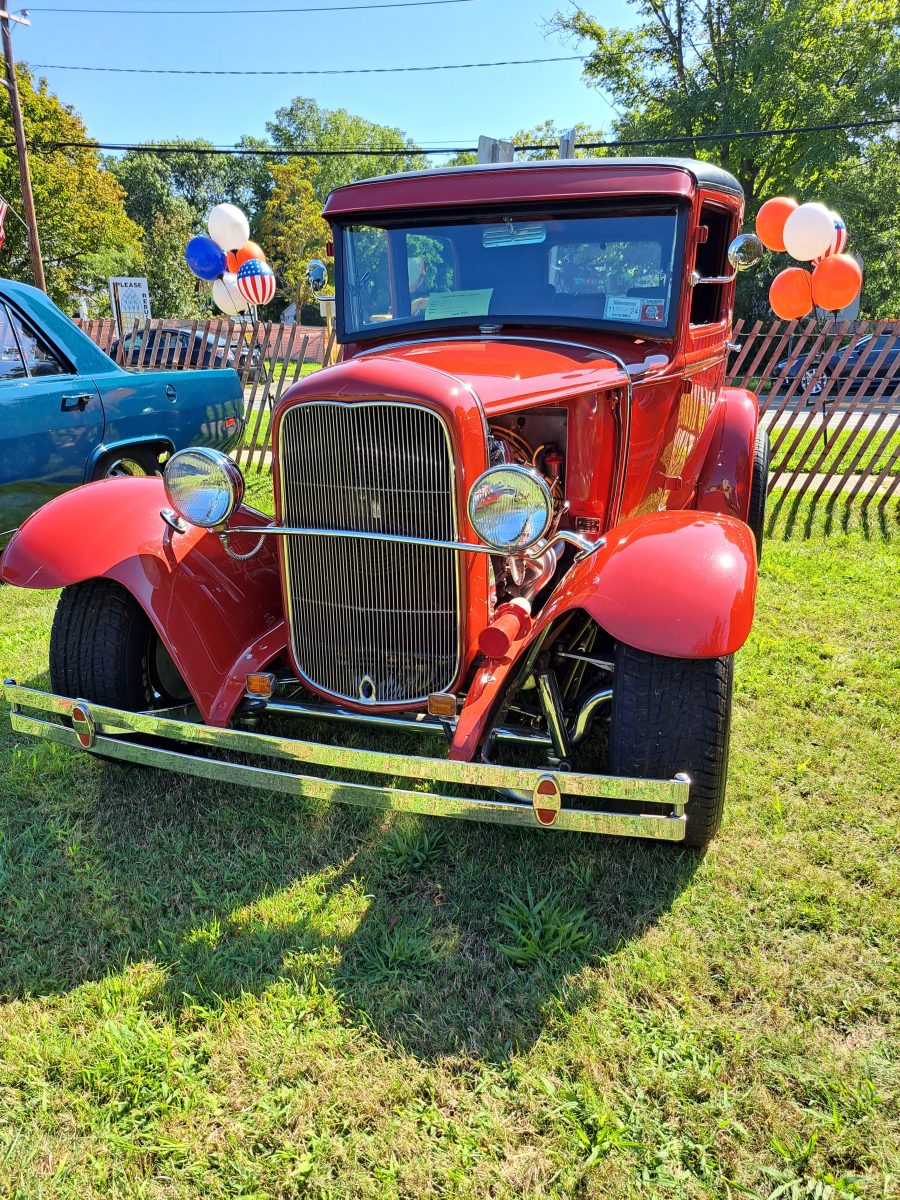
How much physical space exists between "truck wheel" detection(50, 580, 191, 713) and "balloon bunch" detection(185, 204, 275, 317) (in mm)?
10695

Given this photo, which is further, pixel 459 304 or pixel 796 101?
pixel 796 101

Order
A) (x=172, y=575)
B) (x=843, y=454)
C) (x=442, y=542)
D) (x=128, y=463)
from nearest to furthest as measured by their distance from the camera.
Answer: (x=442, y=542)
(x=172, y=575)
(x=128, y=463)
(x=843, y=454)

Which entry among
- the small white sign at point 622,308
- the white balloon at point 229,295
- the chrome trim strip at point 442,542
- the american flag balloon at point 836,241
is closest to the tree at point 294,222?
the white balloon at point 229,295

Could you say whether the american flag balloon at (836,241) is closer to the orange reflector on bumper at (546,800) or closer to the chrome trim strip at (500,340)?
the chrome trim strip at (500,340)

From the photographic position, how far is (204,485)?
2.80 metres

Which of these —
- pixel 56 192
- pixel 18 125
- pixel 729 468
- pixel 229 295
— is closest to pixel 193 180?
pixel 56 192

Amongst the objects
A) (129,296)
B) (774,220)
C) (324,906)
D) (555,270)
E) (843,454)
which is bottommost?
(324,906)

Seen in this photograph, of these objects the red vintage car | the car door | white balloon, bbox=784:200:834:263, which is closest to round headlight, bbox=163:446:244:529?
the red vintage car

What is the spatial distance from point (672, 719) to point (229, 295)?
13.8m

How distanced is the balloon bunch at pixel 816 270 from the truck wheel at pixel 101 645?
822 cm

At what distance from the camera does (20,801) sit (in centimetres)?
311

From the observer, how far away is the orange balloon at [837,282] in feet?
28.4

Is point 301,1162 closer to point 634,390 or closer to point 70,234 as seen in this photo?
point 634,390

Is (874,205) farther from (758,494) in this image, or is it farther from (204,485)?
(204,485)
